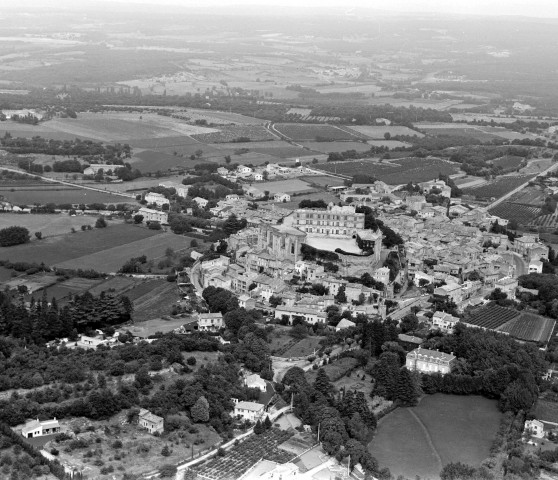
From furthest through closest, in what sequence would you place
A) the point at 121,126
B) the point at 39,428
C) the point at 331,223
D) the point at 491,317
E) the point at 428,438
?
the point at 121,126 < the point at 331,223 < the point at 491,317 < the point at 428,438 < the point at 39,428

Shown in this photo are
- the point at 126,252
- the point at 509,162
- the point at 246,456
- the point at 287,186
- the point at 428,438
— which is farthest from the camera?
the point at 509,162

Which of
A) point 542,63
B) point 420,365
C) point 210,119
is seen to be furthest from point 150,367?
point 542,63

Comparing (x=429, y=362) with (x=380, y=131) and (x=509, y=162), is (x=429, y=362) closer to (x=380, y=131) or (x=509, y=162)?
(x=509, y=162)

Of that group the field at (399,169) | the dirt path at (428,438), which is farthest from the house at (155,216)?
the dirt path at (428,438)

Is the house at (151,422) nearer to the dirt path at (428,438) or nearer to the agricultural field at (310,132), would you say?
the dirt path at (428,438)

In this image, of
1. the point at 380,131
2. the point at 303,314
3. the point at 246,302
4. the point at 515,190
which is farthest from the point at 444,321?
the point at 380,131
